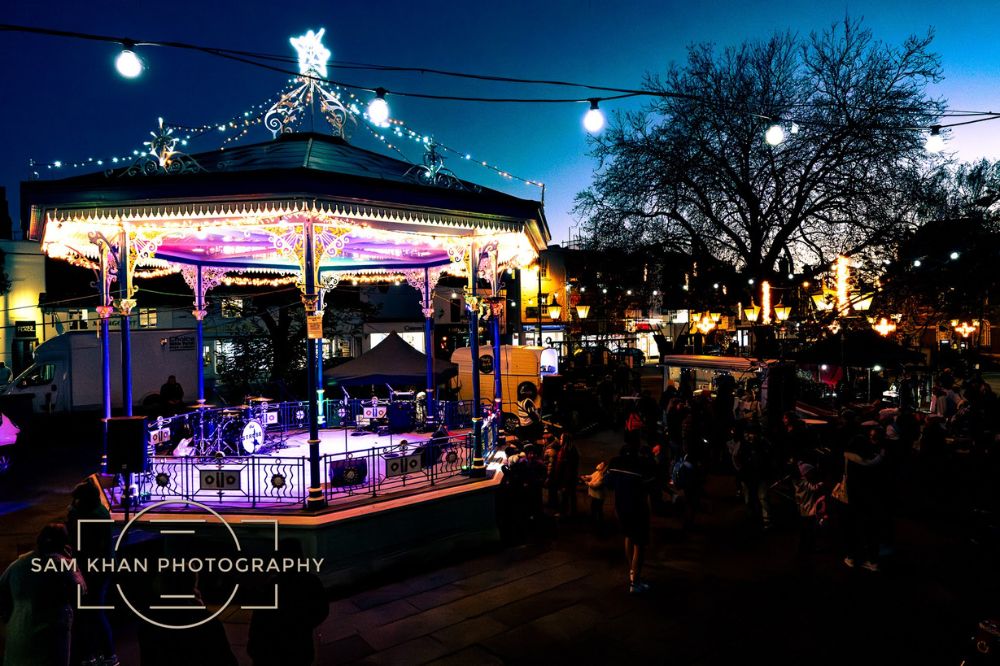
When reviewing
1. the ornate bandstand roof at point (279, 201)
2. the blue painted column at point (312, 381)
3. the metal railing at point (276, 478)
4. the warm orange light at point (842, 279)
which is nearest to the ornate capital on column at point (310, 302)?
the blue painted column at point (312, 381)

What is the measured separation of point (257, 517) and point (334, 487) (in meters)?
1.04

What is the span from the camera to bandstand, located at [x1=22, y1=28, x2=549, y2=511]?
7.89 metres

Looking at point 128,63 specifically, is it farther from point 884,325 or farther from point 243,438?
point 884,325

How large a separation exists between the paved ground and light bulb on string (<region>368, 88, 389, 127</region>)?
6864 millimetres

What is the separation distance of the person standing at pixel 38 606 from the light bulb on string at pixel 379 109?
683 cm

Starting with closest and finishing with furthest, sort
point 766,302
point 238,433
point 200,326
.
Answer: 1. point 238,433
2. point 200,326
3. point 766,302

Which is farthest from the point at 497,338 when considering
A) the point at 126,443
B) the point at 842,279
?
the point at 842,279

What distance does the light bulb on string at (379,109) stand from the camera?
28.6 ft

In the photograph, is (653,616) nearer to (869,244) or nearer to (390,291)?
(869,244)

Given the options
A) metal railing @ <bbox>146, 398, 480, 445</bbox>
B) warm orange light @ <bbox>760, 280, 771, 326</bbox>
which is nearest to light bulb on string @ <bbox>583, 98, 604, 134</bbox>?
metal railing @ <bbox>146, 398, 480, 445</bbox>

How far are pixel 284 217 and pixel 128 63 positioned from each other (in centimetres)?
254

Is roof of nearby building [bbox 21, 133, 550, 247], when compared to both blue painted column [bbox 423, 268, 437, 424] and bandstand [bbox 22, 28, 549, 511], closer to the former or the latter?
bandstand [bbox 22, 28, 549, 511]

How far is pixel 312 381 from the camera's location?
767cm

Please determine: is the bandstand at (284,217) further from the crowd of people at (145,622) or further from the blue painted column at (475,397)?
the crowd of people at (145,622)
